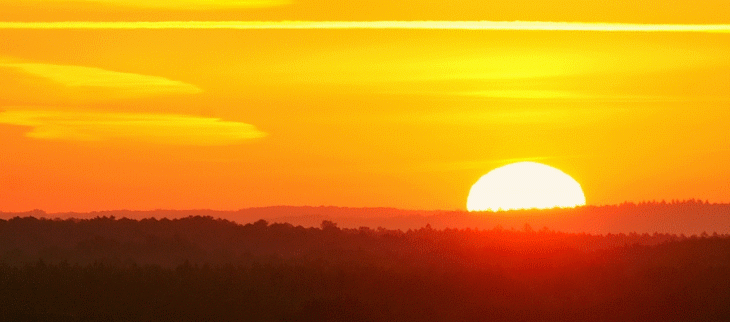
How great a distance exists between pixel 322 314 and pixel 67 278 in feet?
22.8

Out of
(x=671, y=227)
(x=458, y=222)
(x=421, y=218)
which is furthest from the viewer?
(x=421, y=218)

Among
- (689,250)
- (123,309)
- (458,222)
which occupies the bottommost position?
(123,309)

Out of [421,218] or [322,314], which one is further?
[421,218]

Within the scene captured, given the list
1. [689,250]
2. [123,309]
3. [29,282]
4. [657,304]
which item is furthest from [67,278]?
[689,250]

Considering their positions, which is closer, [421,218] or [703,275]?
[703,275]

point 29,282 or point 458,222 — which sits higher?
point 458,222

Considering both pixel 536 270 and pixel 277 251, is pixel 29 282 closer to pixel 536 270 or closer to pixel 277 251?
pixel 536 270

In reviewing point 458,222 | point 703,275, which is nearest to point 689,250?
point 703,275

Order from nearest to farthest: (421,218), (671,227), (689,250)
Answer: (689,250), (671,227), (421,218)

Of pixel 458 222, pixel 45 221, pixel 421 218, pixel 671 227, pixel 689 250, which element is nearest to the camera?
pixel 689 250

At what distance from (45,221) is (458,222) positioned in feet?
93.2

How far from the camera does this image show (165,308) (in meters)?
27.1

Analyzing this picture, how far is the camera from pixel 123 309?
2706 cm

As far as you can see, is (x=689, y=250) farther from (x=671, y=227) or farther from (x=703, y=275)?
(x=671, y=227)
